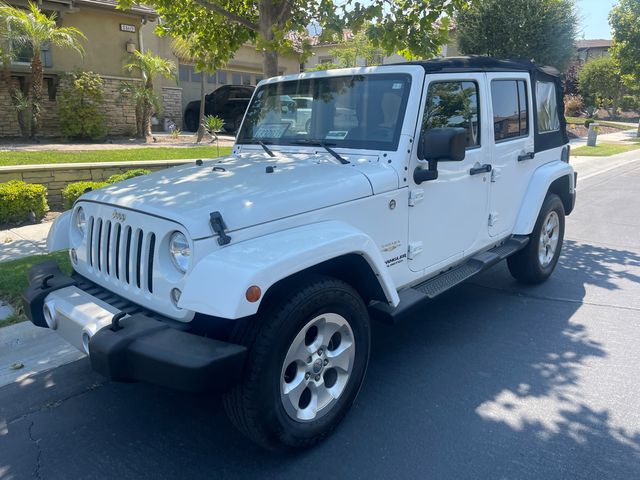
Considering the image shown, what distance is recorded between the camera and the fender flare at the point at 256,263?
225 cm

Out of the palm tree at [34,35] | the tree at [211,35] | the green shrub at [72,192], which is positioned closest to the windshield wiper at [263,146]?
the tree at [211,35]

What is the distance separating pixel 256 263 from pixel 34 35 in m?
12.6

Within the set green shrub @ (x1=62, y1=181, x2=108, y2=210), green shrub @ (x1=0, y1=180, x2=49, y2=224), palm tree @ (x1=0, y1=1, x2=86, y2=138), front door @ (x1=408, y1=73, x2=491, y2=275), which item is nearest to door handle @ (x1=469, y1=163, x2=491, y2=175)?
front door @ (x1=408, y1=73, x2=491, y2=275)

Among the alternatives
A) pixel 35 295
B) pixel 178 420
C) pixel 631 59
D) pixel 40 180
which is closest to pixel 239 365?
pixel 178 420

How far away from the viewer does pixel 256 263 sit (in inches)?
92.3

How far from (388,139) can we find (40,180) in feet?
19.5

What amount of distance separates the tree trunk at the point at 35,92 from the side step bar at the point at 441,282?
12385 millimetres

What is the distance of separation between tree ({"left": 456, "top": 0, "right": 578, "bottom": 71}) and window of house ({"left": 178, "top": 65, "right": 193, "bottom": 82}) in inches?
407

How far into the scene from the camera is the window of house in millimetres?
20552

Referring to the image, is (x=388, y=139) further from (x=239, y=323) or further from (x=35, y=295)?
(x=35, y=295)

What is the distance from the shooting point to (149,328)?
2.40m

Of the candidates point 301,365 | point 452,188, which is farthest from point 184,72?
point 301,365

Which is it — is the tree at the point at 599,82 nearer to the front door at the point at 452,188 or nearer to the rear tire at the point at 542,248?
the rear tire at the point at 542,248

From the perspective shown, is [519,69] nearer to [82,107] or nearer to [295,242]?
[295,242]
